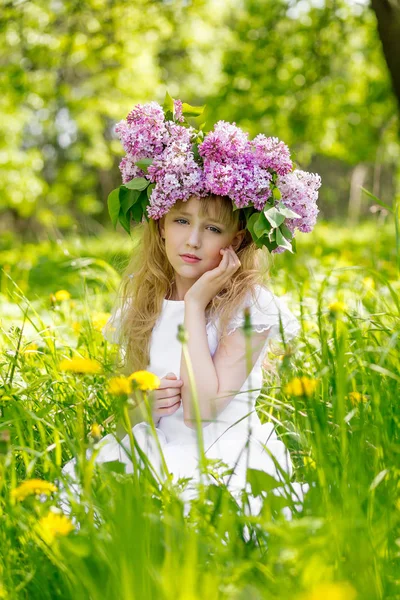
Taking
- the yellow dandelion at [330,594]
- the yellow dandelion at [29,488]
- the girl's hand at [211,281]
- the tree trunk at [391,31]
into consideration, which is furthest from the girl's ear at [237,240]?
the tree trunk at [391,31]

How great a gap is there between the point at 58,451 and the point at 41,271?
5.17 metres

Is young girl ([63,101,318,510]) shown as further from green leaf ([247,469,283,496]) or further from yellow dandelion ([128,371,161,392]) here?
yellow dandelion ([128,371,161,392])

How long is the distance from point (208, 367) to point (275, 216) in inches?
20.6

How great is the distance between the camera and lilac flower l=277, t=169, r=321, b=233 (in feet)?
7.46

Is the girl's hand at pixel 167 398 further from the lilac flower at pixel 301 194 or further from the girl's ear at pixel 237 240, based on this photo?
the lilac flower at pixel 301 194

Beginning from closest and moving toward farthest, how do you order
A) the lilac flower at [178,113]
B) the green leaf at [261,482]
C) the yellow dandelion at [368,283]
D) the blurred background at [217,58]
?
the green leaf at [261,482] → the lilac flower at [178,113] → the yellow dandelion at [368,283] → the blurred background at [217,58]

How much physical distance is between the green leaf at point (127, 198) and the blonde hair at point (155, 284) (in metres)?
0.16

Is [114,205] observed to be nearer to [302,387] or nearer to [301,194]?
[301,194]

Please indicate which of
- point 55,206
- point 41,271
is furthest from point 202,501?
point 55,206

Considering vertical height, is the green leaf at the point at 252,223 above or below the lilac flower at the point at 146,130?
below

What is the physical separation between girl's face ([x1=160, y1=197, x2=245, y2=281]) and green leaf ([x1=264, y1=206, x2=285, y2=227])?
0.17 metres

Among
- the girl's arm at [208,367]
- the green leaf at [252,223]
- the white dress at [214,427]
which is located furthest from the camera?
the green leaf at [252,223]

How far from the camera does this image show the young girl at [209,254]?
2193 millimetres

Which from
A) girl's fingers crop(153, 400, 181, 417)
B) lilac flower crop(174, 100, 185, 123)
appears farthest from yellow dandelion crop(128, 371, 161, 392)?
lilac flower crop(174, 100, 185, 123)
